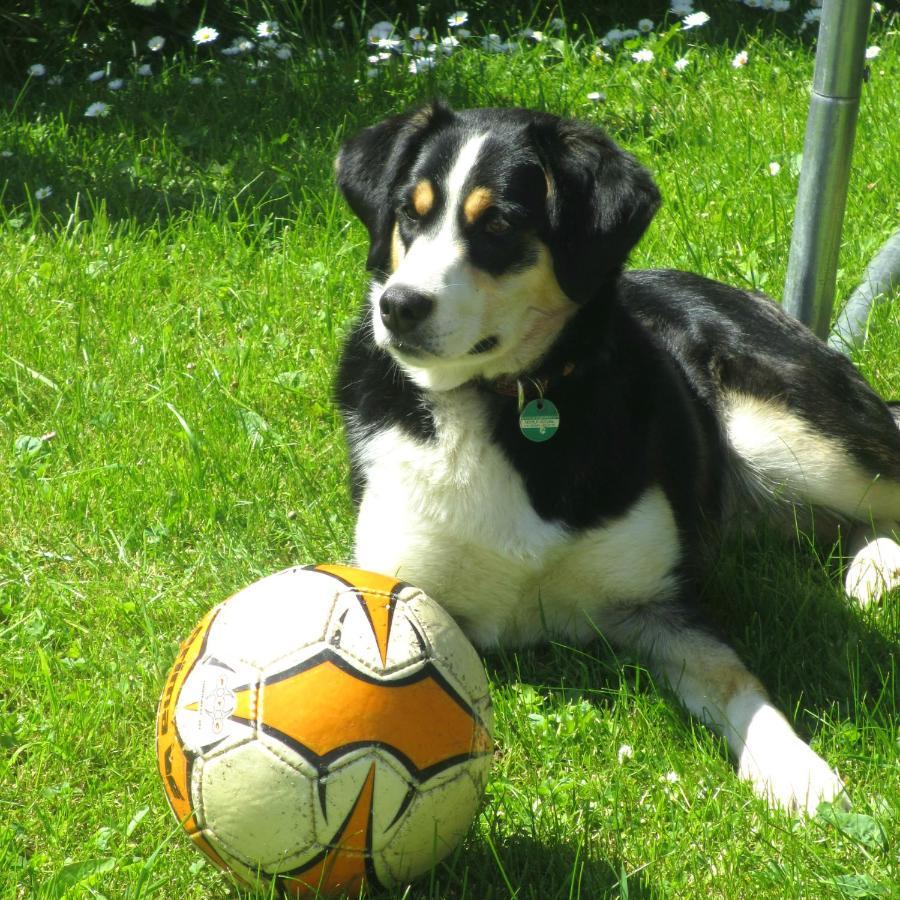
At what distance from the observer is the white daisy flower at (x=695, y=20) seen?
661 cm

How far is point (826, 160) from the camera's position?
383cm

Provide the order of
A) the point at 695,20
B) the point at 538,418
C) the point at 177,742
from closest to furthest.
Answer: the point at 177,742 → the point at 538,418 → the point at 695,20

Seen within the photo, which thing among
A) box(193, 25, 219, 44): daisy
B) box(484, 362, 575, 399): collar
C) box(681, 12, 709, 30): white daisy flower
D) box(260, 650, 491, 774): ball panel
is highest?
box(484, 362, 575, 399): collar

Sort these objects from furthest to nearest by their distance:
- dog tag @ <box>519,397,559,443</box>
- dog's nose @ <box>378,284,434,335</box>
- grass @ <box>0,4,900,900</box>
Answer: dog tag @ <box>519,397,559,443</box>
dog's nose @ <box>378,284,434,335</box>
grass @ <box>0,4,900,900</box>

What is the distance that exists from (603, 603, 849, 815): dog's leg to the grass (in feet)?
0.21

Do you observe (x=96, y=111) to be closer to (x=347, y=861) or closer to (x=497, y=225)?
(x=497, y=225)

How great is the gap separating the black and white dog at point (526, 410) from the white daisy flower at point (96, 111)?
349 cm

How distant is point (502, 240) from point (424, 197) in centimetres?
21

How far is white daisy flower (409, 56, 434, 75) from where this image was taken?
6406mm

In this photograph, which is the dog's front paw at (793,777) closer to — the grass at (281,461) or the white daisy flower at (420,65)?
the grass at (281,461)

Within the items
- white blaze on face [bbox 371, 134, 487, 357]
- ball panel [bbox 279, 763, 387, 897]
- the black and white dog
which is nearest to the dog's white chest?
the black and white dog

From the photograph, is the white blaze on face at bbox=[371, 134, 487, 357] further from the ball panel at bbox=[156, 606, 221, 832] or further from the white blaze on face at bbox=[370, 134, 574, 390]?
the ball panel at bbox=[156, 606, 221, 832]

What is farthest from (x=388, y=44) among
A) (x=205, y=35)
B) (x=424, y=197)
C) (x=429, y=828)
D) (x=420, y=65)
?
(x=429, y=828)

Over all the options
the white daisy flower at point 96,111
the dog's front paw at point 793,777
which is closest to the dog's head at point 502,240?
the dog's front paw at point 793,777
